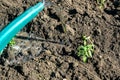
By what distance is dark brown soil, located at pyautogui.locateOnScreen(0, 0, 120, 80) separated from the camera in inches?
127

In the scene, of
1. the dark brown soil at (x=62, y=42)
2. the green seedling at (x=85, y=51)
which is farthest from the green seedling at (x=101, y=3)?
the green seedling at (x=85, y=51)

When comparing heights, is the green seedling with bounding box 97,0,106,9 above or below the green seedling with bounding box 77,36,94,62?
above

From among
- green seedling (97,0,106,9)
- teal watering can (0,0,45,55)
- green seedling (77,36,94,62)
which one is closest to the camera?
teal watering can (0,0,45,55)

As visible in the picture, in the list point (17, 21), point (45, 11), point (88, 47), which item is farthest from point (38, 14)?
point (88, 47)

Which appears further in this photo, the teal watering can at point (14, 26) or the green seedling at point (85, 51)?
the green seedling at point (85, 51)

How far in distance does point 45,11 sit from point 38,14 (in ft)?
0.35

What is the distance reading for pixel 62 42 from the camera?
3600 millimetres

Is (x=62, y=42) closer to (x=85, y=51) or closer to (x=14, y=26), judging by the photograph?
(x=85, y=51)

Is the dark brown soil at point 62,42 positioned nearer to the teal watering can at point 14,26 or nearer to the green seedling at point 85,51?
the green seedling at point 85,51

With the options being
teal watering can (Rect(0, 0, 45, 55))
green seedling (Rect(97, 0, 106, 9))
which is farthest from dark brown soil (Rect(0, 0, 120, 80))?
teal watering can (Rect(0, 0, 45, 55))

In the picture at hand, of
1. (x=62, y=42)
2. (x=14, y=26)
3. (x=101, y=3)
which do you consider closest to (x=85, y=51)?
(x=62, y=42)

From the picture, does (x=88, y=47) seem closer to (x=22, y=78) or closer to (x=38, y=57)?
(x=38, y=57)

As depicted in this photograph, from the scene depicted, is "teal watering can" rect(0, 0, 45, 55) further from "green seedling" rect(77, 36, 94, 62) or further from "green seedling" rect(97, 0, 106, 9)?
"green seedling" rect(97, 0, 106, 9)

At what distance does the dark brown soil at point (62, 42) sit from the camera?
127 inches
